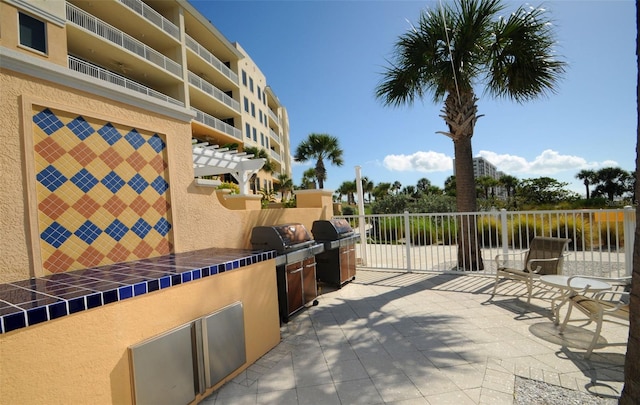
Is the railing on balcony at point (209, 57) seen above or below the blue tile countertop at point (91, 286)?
above

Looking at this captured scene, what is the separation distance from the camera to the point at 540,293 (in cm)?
516

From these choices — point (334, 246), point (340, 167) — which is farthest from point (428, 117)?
point (340, 167)

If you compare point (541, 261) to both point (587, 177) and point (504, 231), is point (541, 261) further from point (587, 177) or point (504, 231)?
point (587, 177)

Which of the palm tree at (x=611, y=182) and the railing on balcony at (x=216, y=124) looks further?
the palm tree at (x=611, y=182)

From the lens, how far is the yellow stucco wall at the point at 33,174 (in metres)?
2.61

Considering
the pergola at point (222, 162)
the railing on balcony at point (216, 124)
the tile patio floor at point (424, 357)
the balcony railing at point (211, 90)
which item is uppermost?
the balcony railing at point (211, 90)

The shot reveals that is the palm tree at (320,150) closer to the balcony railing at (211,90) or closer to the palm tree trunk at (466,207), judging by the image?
the balcony railing at (211,90)

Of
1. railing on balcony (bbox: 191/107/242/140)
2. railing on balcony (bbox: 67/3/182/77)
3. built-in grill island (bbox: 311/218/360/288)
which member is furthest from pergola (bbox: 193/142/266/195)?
railing on balcony (bbox: 191/107/242/140)

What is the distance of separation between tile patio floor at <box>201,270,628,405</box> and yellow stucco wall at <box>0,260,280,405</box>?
930 millimetres

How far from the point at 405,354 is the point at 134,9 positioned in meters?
20.2

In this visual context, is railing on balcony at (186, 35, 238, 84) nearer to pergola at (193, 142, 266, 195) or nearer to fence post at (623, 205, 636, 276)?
pergola at (193, 142, 266, 195)

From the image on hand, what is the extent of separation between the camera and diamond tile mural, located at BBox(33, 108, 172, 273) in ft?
9.45

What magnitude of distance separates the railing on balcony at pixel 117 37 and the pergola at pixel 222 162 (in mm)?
9439

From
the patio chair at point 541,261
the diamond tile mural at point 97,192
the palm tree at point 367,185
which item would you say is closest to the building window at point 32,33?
the diamond tile mural at point 97,192
